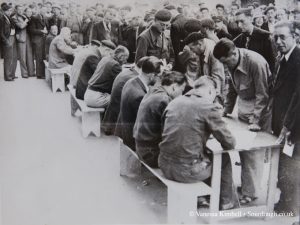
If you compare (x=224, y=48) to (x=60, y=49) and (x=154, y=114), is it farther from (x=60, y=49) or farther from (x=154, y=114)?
(x=60, y=49)

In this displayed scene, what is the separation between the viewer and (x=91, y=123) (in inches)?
131

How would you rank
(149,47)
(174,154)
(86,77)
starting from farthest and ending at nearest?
(86,77)
(149,47)
(174,154)

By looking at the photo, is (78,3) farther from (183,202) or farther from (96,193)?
(183,202)

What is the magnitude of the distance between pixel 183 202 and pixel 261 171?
58 cm

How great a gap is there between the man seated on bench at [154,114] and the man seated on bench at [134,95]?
20cm

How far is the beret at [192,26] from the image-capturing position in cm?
303

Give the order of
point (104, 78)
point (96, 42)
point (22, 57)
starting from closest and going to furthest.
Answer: point (22, 57) → point (104, 78) → point (96, 42)

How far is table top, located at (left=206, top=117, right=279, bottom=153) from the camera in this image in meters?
2.31

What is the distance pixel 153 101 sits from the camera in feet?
7.97

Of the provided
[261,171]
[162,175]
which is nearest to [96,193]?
[162,175]

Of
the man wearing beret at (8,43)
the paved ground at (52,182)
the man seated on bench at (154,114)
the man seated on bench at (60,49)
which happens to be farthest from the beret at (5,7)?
the man seated on bench at (154,114)

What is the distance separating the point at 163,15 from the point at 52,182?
1.27 meters

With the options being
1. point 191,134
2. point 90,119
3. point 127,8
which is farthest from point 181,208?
point 90,119

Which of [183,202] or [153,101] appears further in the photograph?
[153,101]
